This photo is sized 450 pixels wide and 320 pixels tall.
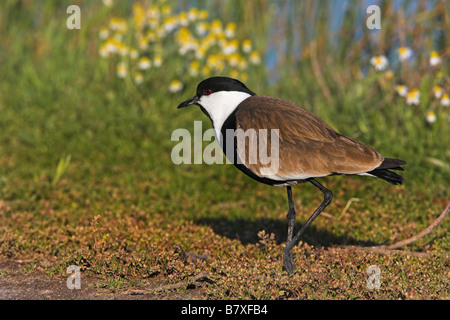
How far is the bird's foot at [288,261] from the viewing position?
442 cm

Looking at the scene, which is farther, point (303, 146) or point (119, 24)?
point (119, 24)

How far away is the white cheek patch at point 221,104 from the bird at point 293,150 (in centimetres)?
2

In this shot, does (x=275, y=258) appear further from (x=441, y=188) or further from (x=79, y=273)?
(x=441, y=188)

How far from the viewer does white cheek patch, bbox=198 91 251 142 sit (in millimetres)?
4766

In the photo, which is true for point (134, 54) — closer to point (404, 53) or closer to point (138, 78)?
point (138, 78)

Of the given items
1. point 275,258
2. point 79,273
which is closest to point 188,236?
point 275,258

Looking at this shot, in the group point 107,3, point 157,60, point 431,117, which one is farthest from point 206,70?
point 431,117

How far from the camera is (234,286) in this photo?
13.3ft

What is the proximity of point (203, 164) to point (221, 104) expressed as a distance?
2.98m

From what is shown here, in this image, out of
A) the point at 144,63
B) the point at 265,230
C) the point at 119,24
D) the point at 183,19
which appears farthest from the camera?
the point at 119,24

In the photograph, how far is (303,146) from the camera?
14.5 feet

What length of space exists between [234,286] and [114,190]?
310cm

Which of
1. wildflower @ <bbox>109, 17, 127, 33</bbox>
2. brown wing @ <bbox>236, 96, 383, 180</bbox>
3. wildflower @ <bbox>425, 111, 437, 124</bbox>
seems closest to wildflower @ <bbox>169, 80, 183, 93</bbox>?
wildflower @ <bbox>109, 17, 127, 33</bbox>
